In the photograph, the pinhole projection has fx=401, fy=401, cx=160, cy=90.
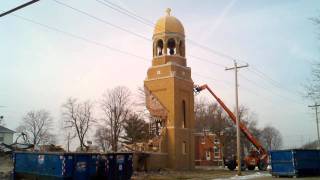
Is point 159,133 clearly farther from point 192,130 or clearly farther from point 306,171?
point 306,171

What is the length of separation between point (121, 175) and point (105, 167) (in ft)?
4.66

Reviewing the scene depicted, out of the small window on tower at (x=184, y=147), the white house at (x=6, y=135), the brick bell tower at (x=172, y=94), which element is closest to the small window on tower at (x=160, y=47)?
the brick bell tower at (x=172, y=94)

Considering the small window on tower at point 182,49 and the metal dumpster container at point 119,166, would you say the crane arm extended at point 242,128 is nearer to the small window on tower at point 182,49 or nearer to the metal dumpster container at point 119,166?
the small window on tower at point 182,49

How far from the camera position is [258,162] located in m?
49.5

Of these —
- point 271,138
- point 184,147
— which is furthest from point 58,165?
point 271,138

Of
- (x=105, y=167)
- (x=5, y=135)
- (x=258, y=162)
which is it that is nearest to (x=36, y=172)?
(x=105, y=167)

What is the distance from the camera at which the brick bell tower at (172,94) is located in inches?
1861

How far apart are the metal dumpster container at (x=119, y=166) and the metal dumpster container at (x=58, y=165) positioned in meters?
1.13

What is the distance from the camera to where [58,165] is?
22188mm

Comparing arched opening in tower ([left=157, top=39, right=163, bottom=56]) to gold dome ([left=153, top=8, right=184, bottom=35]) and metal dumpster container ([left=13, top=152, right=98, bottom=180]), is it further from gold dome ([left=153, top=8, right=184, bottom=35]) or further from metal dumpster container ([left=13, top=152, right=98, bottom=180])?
metal dumpster container ([left=13, top=152, right=98, bottom=180])

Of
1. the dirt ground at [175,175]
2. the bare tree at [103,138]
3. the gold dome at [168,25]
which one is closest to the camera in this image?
the dirt ground at [175,175]

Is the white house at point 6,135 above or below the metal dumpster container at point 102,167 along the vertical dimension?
above

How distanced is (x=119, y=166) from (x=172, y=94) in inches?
928

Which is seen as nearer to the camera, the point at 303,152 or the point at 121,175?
the point at 121,175
